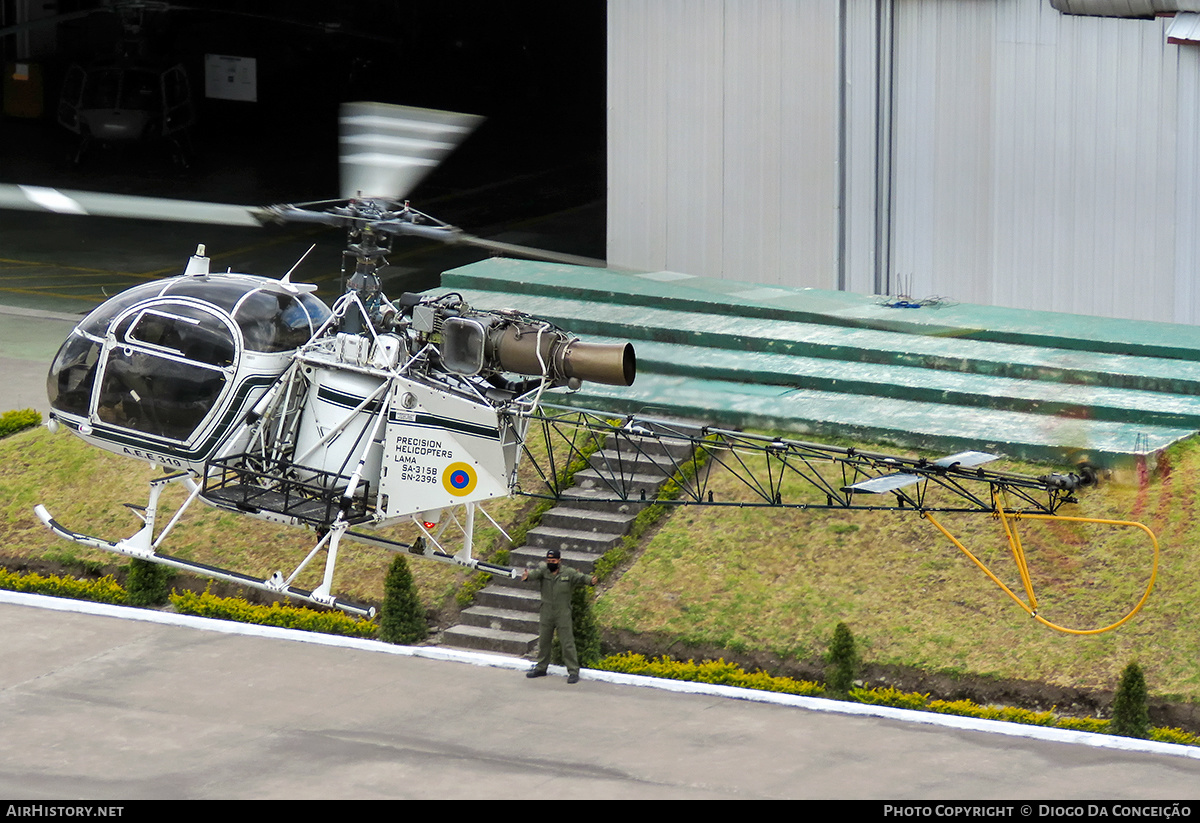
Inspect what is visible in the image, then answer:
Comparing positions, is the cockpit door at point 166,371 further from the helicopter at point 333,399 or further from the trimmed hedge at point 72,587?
the trimmed hedge at point 72,587

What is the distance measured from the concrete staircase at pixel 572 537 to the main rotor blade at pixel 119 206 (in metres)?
5.36

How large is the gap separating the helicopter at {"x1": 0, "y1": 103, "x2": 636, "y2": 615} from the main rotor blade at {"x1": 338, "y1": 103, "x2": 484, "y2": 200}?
138 cm

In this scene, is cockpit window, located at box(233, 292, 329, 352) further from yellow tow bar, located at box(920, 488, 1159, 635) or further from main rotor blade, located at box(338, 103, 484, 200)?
yellow tow bar, located at box(920, 488, 1159, 635)

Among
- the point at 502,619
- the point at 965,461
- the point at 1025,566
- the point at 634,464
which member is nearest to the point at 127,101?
the point at 634,464

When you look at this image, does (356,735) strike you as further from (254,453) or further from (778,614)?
(778,614)

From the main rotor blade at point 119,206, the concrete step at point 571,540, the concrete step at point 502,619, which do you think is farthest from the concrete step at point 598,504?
the main rotor blade at point 119,206

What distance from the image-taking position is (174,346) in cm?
1655

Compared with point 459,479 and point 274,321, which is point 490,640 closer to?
point 459,479

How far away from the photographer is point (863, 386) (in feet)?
70.3

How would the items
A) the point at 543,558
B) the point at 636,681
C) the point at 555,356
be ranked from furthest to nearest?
the point at 543,558 < the point at 636,681 < the point at 555,356

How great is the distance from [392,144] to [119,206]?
97.0 inches

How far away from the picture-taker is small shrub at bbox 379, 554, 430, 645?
19203mm

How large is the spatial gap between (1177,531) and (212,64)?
33980mm
